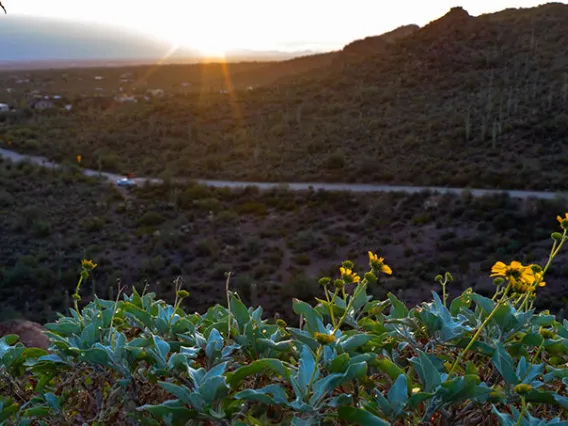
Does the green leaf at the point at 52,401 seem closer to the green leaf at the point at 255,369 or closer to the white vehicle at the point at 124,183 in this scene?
the green leaf at the point at 255,369

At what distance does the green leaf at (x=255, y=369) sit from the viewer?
4.84ft

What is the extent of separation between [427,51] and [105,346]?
49373mm

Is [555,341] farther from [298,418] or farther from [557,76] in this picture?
[557,76]

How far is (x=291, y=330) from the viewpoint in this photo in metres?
1.68

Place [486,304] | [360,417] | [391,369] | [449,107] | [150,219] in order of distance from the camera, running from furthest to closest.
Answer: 1. [449,107]
2. [150,219]
3. [486,304]
4. [391,369]
5. [360,417]

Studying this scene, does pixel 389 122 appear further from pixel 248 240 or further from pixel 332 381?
pixel 332 381

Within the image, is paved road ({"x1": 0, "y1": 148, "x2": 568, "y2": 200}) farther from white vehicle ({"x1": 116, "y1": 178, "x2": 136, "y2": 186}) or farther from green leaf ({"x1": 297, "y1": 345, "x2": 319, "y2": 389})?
green leaf ({"x1": 297, "y1": 345, "x2": 319, "y2": 389})

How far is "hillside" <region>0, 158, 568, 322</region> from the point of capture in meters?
15.8

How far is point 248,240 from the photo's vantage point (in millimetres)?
19516

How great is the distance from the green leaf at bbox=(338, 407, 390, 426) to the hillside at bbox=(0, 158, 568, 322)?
42.8ft

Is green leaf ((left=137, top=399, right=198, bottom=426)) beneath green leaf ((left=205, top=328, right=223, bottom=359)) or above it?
beneath

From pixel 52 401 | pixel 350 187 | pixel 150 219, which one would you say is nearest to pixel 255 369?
pixel 52 401

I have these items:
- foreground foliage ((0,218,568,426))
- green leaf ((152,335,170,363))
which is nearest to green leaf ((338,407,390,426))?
foreground foliage ((0,218,568,426))

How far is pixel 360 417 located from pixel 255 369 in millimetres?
301
